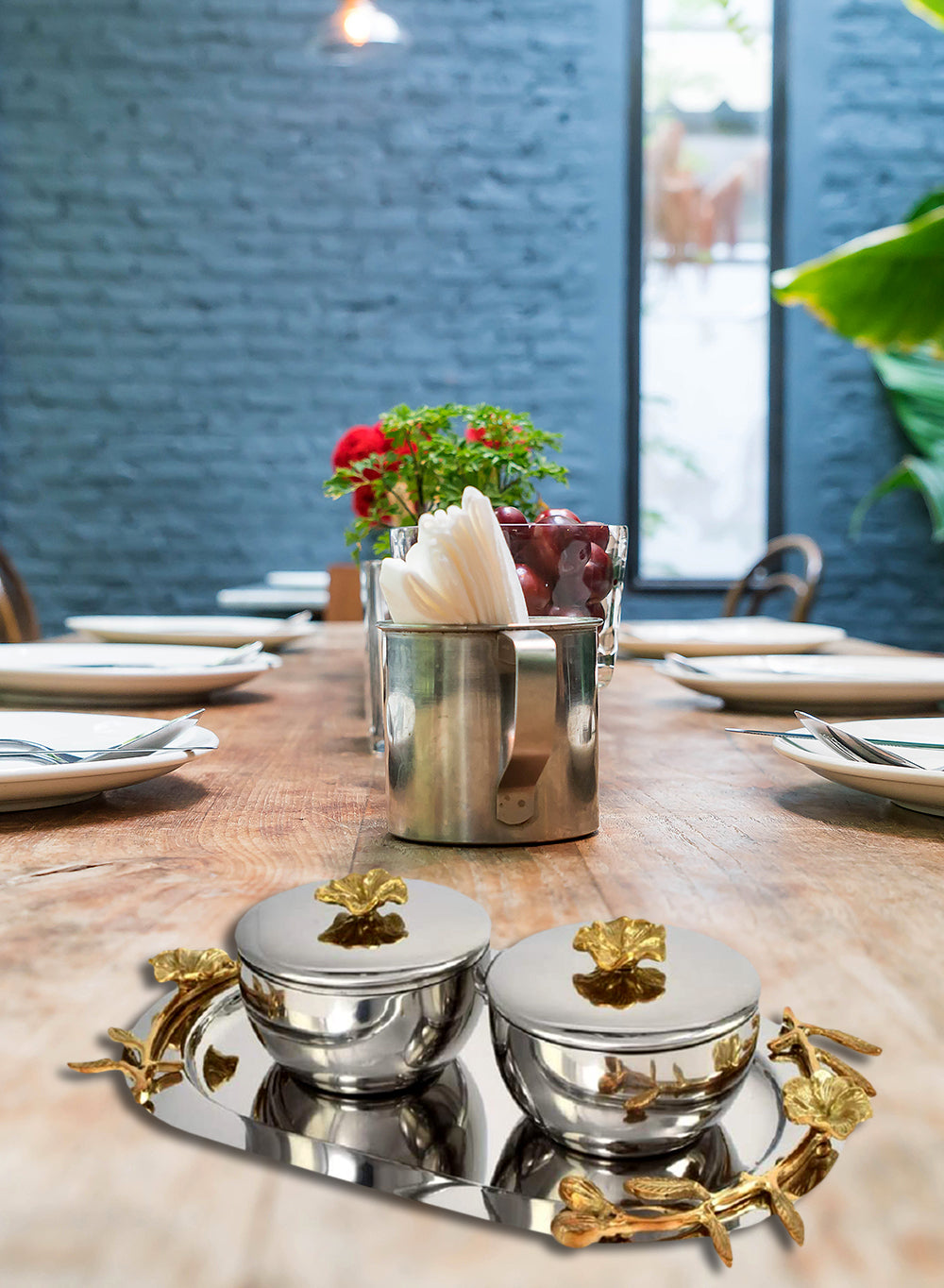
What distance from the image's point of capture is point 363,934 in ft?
1.00

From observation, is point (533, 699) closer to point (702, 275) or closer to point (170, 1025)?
point (170, 1025)

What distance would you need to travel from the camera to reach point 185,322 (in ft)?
12.8

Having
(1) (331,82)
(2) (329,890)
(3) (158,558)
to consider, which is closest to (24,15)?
(1) (331,82)

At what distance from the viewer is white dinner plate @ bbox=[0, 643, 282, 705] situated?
88 centimetres

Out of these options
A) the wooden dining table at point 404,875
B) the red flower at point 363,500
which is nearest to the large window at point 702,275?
the red flower at point 363,500

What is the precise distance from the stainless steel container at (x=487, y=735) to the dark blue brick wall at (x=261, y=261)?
139 inches

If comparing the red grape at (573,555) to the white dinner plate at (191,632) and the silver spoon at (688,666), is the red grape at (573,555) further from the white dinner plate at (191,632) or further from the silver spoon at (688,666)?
the white dinner plate at (191,632)

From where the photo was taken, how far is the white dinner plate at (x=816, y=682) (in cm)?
83

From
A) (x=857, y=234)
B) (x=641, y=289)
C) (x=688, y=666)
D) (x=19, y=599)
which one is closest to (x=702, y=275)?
(x=641, y=289)

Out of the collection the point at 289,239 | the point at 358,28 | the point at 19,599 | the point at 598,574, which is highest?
the point at 358,28

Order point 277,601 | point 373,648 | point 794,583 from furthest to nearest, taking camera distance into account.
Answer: point 277,601 < point 794,583 < point 373,648

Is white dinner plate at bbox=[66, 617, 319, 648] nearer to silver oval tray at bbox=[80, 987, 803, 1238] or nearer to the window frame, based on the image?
silver oval tray at bbox=[80, 987, 803, 1238]

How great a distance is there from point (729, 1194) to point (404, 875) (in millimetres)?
210

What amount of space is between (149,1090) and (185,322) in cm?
392
